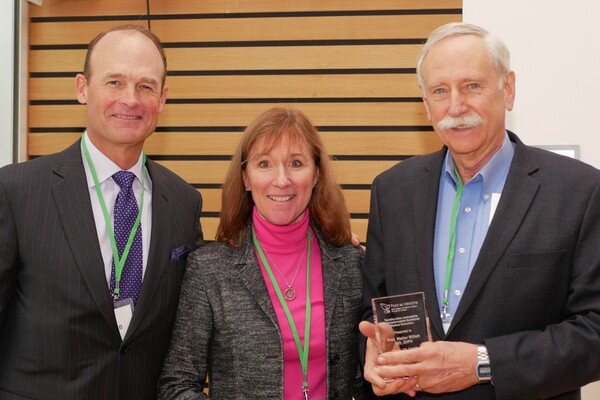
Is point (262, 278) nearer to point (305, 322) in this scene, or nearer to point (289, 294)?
point (289, 294)

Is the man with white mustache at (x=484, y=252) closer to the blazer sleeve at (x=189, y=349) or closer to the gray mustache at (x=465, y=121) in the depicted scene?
the gray mustache at (x=465, y=121)

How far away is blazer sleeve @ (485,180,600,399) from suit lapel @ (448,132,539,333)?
15 cm

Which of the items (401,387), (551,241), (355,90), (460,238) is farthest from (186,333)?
(355,90)

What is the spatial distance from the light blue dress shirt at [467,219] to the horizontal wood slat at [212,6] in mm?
2206

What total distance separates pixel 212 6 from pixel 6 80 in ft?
4.78

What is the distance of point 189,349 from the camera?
2234 mm

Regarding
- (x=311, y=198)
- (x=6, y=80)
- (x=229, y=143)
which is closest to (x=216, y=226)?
(x=229, y=143)

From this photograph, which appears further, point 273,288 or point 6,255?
point 273,288

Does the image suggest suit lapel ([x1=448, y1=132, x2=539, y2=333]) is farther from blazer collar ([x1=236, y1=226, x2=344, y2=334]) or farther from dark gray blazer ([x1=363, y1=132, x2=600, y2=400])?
blazer collar ([x1=236, y1=226, x2=344, y2=334])

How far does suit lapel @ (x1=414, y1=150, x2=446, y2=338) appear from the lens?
1.98 metres

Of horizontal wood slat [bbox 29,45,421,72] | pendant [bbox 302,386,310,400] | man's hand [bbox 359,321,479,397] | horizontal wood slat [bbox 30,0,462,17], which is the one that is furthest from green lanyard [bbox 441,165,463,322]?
horizontal wood slat [bbox 30,0,462,17]

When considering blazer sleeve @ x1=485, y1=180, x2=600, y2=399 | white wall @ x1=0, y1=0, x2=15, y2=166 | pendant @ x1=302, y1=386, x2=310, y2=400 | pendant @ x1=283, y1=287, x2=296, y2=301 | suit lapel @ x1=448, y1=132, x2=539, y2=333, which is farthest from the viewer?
white wall @ x1=0, y1=0, x2=15, y2=166

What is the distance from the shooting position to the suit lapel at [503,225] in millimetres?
1917

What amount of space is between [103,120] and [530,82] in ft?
8.33
